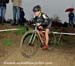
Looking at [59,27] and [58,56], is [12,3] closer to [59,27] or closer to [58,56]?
[59,27]

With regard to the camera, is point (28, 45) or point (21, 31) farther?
point (21, 31)

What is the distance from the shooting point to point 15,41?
48.1 ft

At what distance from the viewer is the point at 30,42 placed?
1275 cm

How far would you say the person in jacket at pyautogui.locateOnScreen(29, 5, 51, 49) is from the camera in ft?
41.6

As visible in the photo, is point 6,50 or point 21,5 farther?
point 21,5

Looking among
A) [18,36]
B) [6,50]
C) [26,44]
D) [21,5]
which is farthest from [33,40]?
[21,5]

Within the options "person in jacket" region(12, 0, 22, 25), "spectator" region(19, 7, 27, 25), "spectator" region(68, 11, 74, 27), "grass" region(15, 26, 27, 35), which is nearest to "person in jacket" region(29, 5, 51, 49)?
"grass" region(15, 26, 27, 35)

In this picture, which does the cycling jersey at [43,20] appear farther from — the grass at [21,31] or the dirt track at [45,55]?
the grass at [21,31]

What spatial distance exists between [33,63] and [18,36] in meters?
3.12

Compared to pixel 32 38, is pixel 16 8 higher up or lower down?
higher up

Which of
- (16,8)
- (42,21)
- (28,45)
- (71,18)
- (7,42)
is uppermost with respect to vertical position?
(16,8)

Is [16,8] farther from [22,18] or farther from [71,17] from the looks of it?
[71,17]

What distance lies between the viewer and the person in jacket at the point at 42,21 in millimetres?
12680

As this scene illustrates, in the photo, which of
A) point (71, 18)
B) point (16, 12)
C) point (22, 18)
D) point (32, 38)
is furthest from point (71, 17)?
point (32, 38)
